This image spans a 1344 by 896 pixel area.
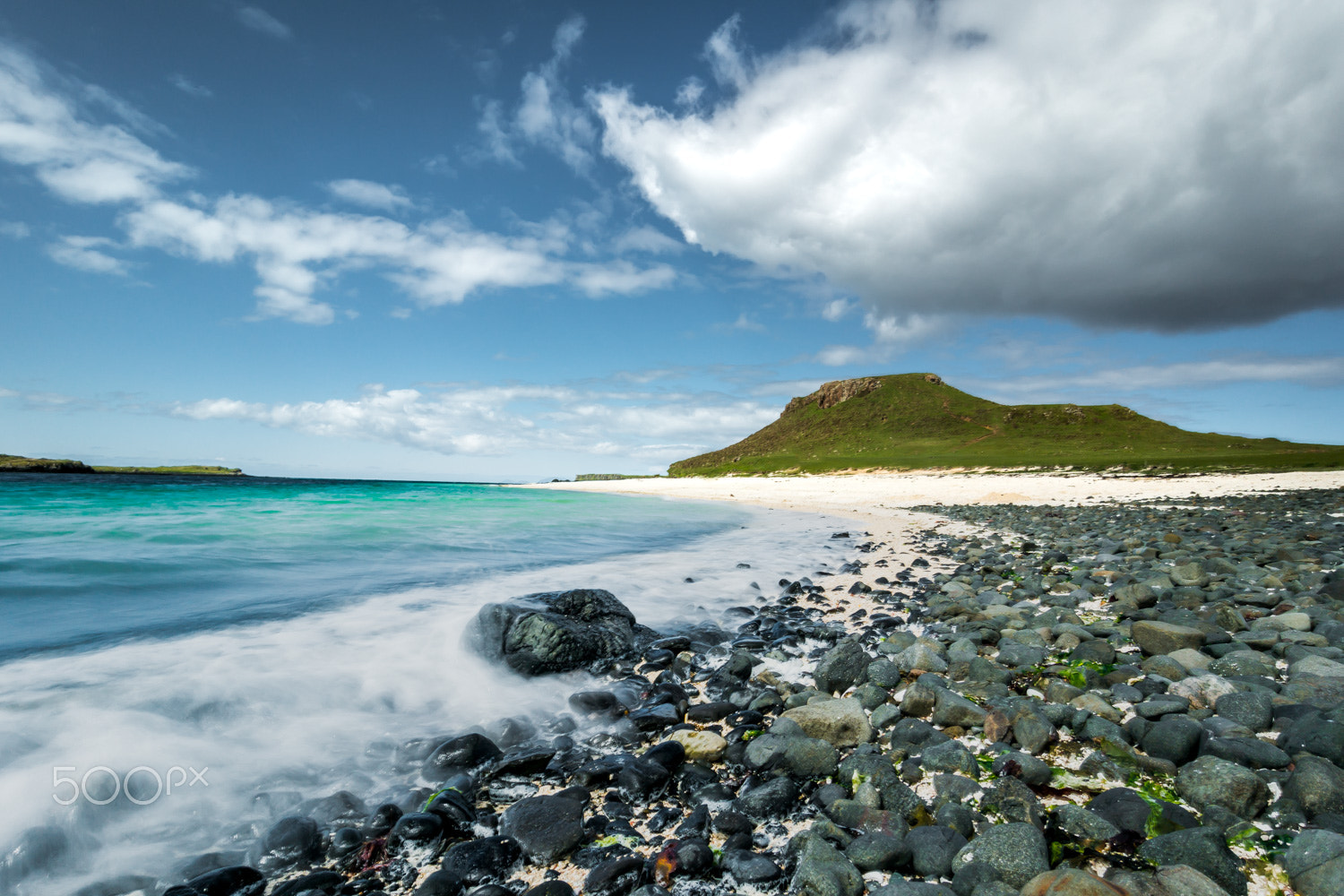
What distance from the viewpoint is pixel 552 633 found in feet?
20.5

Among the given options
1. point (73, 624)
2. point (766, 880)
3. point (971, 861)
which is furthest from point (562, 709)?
point (73, 624)

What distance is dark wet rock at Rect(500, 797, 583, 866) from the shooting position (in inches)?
123

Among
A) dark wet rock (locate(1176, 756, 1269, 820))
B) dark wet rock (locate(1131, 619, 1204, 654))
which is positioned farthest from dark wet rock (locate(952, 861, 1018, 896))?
dark wet rock (locate(1131, 619, 1204, 654))

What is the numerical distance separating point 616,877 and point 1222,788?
3.25 meters

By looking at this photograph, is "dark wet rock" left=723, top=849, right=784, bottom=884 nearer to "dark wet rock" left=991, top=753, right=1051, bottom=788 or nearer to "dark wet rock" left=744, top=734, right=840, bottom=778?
"dark wet rock" left=744, top=734, right=840, bottom=778

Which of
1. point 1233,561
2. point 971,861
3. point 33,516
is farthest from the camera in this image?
point 33,516

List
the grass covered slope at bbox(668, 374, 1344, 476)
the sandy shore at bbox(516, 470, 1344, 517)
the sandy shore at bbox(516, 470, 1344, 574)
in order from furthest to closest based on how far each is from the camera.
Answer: the grass covered slope at bbox(668, 374, 1344, 476), the sandy shore at bbox(516, 470, 1344, 517), the sandy shore at bbox(516, 470, 1344, 574)

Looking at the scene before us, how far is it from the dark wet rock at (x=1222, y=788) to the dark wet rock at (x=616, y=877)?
302 cm

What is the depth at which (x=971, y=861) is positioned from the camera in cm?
259

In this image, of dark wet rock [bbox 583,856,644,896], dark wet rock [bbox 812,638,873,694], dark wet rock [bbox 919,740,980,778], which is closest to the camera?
dark wet rock [bbox 583,856,644,896]

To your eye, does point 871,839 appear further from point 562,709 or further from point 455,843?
point 562,709

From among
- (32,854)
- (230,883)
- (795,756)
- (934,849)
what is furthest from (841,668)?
(32,854)

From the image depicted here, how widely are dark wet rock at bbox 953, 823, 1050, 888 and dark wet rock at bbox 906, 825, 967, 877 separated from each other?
1.9 inches

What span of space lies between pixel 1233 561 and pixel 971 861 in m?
9.85
